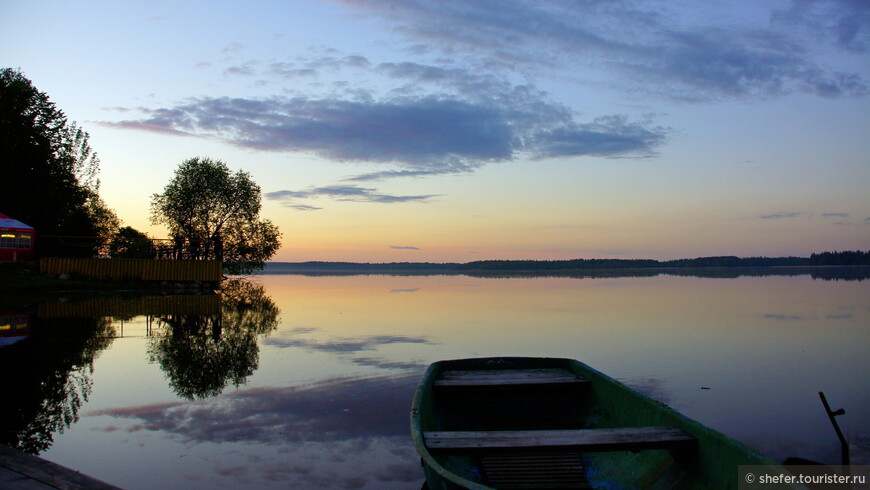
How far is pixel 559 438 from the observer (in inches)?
216

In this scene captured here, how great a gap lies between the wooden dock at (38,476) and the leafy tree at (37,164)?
1731 inches

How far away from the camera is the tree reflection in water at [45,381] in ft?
25.7

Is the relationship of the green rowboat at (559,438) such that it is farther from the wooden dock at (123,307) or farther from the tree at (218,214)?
the tree at (218,214)

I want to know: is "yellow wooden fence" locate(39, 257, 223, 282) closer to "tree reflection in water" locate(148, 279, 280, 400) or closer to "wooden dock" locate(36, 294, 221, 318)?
"wooden dock" locate(36, 294, 221, 318)

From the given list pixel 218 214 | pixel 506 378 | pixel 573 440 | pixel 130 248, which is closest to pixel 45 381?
pixel 506 378

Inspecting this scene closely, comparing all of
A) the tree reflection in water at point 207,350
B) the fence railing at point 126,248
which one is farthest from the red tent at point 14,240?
the tree reflection in water at point 207,350

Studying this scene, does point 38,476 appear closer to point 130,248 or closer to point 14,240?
point 14,240

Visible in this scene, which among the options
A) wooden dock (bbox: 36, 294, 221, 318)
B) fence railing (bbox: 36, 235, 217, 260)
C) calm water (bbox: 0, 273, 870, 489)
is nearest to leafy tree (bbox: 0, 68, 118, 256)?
fence railing (bbox: 36, 235, 217, 260)

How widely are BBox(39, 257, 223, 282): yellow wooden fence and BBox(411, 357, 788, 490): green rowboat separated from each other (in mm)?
37286

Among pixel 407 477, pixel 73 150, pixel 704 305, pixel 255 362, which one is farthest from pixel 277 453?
pixel 73 150

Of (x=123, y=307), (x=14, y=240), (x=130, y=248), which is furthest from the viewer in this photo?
(x=130, y=248)

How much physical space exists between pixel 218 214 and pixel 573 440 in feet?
190

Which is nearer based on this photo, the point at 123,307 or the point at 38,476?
the point at 38,476

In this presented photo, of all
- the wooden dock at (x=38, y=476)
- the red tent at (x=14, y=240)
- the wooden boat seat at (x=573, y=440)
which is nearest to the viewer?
the wooden dock at (x=38, y=476)
